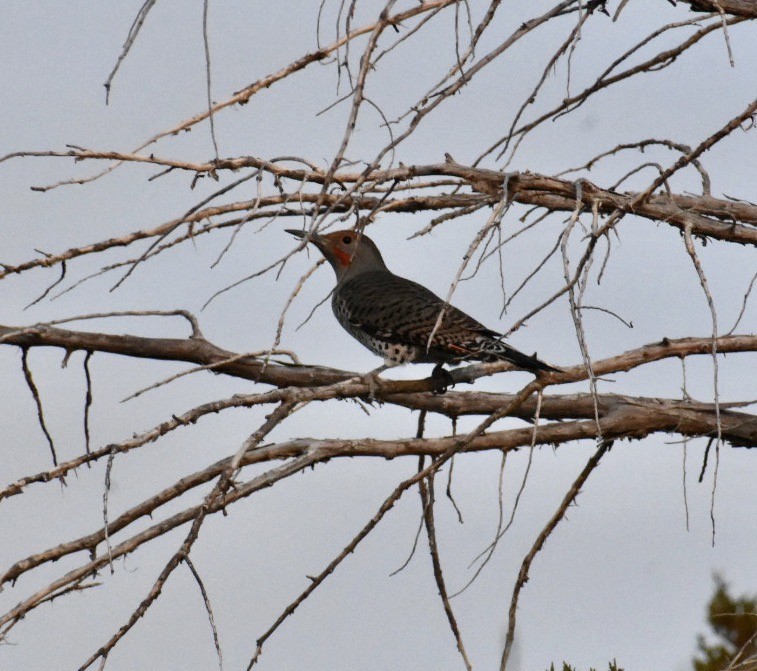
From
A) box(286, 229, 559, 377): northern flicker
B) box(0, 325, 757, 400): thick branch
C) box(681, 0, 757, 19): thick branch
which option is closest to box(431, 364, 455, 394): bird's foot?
box(286, 229, 559, 377): northern flicker

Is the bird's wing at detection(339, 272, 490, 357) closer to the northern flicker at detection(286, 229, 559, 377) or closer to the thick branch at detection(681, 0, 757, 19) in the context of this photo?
the northern flicker at detection(286, 229, 559, 377)

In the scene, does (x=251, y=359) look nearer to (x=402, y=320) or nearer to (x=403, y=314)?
(x=402, y=320)

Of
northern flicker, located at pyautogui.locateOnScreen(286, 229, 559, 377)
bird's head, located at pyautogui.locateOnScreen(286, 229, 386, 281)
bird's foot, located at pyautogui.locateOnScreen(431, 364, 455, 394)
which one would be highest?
bird's head, located at pyautogui.locateOnScreen(286, 229, 386, 281)

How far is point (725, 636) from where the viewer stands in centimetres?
812

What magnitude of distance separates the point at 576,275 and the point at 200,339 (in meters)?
2.36

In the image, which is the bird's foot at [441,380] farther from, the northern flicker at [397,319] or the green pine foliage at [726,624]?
the green pine foliage at [726,624]

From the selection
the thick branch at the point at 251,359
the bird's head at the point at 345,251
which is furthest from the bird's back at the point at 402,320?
the thick branch at the point at 251,359

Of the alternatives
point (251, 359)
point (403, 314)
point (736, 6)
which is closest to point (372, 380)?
point (251, 359)

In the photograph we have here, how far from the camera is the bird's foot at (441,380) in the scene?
6000 mm

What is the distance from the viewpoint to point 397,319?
23.4ft

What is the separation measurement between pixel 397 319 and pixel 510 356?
163 cm

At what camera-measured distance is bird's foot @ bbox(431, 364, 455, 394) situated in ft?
19.7

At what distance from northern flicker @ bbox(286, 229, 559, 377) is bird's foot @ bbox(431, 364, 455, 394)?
0.4 inches

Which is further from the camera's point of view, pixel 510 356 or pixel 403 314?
pixel 403 314
